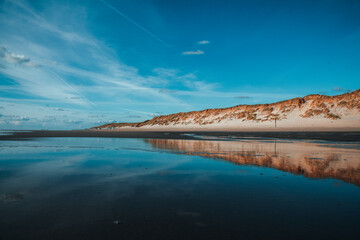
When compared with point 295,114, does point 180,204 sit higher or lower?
lower

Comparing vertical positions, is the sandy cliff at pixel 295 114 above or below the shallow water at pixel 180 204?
above

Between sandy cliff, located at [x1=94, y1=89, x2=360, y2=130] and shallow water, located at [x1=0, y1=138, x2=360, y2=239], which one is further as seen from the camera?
sandy cliff, located at [x1=94, y1=89, x2=360, y2=130]

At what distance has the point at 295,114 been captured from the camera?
57.2m

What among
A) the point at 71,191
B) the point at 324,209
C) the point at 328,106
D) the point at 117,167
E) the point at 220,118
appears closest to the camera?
the point at 324,209

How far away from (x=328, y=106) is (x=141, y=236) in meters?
64.9

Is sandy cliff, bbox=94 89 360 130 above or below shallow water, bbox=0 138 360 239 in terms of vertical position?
above

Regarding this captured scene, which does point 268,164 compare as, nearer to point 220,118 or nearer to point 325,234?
point 325,234

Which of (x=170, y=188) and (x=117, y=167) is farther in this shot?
(x=117, y=167)

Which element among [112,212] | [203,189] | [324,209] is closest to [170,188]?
[203,189]

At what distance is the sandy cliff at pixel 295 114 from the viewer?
47.2 meters

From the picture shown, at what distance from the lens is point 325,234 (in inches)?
106

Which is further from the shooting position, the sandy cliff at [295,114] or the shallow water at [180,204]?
the sandy cliff at [295,114]

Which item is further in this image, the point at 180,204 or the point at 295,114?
the point at 295,114

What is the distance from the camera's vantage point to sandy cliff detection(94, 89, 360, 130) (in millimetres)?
47219
